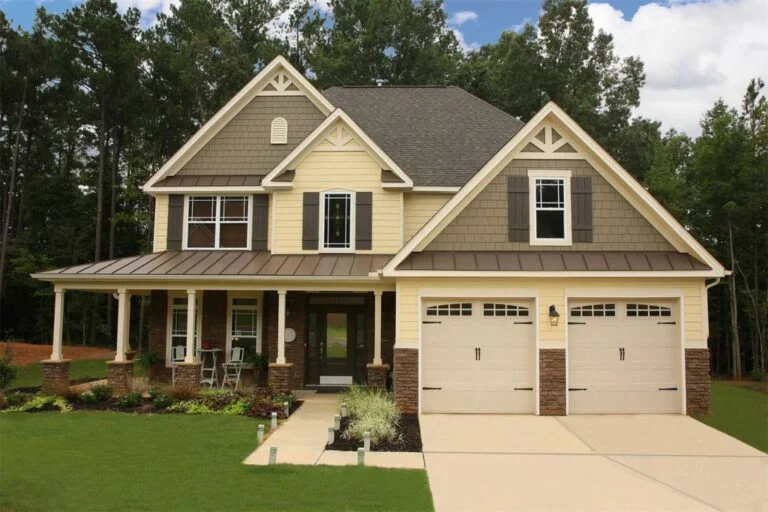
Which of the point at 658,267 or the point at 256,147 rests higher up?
the point at 256,147

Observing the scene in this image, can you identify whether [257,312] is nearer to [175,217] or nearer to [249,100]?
[175,217]

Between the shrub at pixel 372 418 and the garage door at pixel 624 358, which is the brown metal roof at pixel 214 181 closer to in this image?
the shrub at pixel 372 418

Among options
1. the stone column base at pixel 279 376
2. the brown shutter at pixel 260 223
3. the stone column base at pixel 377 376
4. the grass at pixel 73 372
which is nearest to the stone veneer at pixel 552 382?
the stone column base at pixel 377 376

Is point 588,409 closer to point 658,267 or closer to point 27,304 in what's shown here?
point 658,267

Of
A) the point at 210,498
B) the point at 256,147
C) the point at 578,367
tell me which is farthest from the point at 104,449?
the point at 256,147

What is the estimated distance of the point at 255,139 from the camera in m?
18.5

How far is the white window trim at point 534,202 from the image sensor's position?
14.0 meters

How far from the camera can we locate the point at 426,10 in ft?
118

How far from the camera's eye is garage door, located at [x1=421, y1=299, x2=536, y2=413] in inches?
534

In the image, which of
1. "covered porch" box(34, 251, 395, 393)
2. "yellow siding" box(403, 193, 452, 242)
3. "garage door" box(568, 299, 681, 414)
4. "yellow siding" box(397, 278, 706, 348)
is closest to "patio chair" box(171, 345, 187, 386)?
"covered porch" box(34, 251, 395, 393)

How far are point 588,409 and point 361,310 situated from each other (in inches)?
259

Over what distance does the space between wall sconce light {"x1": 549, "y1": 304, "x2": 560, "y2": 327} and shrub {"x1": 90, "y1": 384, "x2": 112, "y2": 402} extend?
10.1 meters

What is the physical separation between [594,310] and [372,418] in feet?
18.2

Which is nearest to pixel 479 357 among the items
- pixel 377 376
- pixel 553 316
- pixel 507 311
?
pixel 507 311
